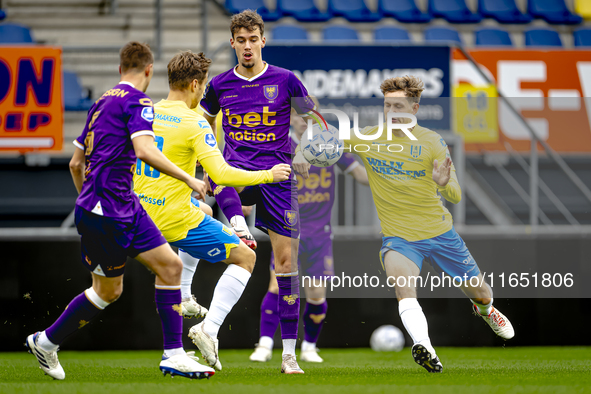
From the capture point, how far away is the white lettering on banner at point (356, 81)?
7.19 metres

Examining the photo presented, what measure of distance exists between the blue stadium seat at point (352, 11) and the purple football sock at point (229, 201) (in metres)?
7.17

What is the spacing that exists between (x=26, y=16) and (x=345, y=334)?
7044 mm

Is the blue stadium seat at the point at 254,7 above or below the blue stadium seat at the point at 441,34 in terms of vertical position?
above

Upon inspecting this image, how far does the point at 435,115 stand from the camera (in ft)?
21.8

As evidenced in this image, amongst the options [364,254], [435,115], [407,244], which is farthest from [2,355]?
[435,115]

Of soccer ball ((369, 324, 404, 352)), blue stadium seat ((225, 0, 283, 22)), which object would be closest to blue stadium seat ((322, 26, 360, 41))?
blue stadium seat ((225, 0, 283, 22))

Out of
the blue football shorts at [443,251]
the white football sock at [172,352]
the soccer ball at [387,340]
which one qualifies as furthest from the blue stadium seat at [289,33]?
the white football sock at [172,352]

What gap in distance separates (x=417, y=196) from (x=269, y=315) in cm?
180

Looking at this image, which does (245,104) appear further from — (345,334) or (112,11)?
(112,11)

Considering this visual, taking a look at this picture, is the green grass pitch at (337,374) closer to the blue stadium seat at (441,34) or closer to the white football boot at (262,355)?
the white football boot at (262,355)

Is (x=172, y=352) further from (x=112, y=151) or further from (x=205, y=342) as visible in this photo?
(x=112, y=151)

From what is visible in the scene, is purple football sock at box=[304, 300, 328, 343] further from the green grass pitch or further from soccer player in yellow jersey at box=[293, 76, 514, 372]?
soccer player in yellow jersey at box=[293, 76, 514, 372]

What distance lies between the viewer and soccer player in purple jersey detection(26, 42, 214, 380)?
3963 millimetres

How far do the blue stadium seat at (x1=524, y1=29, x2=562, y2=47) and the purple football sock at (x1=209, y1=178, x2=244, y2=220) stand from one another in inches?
308
